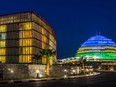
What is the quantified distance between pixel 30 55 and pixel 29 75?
25821 millimetres

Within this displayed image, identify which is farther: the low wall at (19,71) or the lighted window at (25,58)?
the lighted window at (25,58)

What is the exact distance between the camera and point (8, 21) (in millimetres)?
112625

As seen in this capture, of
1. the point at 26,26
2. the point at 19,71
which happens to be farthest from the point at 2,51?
the point at 19,71

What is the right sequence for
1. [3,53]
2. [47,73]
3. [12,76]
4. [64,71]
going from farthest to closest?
1. [3,53]
2. [64,71]
3. [47,73]
4. [12,76]

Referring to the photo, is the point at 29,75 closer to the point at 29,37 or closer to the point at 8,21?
the point at 29,37

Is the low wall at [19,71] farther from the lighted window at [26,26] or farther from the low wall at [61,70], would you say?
the lighted window at [26,26]

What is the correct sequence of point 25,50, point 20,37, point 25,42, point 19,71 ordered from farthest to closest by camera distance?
point 20,37 < point 25,42 < point 25,50 < point 19,71

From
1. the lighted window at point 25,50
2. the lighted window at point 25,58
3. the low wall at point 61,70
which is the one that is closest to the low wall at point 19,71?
the low wall at point 61,70

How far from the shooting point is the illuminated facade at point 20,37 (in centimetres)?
10775

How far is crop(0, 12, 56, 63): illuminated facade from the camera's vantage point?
10775cm

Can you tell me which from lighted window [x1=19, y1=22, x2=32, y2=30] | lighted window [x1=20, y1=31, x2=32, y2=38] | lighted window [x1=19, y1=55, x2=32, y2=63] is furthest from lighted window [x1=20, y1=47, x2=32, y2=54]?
lighted window [x1=19, y1=22, x2=32, y2=30]

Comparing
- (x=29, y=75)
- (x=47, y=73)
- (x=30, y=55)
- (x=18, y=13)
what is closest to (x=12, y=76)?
(x=29, y=75)

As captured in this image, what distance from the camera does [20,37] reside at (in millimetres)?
109625

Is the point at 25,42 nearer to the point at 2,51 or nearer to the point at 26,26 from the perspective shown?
the point at 26,26
